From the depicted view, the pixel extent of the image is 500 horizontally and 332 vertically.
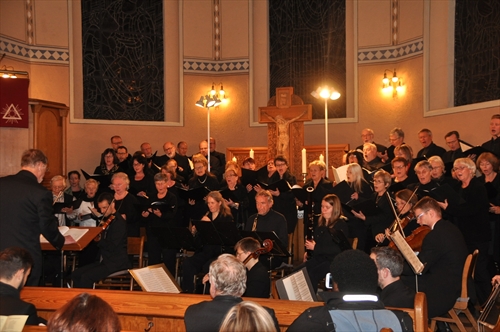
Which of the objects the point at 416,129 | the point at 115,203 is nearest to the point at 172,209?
the point at 115,203

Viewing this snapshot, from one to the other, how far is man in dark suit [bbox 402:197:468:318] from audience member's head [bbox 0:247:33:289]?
3125 millimetres

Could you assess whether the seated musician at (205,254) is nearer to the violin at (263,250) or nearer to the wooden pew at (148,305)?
the violin at (263,250)

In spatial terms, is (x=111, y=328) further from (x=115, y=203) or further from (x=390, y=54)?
(x=390, y=54)

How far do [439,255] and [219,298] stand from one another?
2603 millimetres

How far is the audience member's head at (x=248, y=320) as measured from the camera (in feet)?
7.91

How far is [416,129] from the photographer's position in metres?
13.0

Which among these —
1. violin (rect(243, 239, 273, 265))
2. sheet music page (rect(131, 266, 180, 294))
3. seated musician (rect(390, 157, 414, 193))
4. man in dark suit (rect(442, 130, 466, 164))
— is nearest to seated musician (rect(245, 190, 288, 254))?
violin (rect(243, 239, 273, 265))

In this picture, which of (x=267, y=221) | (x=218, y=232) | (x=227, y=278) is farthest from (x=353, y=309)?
(x=267, y=221)

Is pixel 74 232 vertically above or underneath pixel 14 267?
underneath

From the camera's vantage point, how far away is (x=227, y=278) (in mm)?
3691

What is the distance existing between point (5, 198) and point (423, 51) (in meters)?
9.64

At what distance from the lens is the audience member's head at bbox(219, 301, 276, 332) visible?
2.41 meters

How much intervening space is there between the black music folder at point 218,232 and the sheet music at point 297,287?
6.31 feet

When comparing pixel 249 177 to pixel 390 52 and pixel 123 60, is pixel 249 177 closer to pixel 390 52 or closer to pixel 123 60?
pixel 390 52
